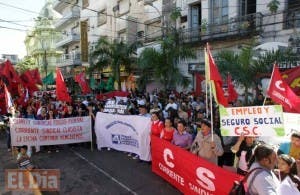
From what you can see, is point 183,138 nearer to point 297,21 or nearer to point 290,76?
point 290,76

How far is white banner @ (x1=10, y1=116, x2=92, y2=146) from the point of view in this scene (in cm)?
963

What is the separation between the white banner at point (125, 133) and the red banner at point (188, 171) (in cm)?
106

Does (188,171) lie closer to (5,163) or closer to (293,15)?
(5,163)

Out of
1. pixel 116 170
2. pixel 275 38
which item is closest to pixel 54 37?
pixel 275 38

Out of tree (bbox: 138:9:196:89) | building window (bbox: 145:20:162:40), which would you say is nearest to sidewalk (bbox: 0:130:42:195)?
tree (bbox: 138:9:196:89)

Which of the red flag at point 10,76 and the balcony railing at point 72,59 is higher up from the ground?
the balcony railing at point 72,59

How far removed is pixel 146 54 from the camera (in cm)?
1667

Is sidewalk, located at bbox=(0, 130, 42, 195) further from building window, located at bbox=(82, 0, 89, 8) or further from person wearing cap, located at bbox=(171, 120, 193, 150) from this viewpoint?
building window, located at bbox=(82, 0, 89, 8)

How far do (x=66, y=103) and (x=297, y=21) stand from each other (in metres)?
10.1

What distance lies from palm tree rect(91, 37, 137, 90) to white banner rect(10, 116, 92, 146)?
10799 mm

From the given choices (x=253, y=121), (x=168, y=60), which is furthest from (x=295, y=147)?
(x=168, y=60)

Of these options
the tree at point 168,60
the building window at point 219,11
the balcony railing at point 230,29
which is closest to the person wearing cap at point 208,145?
the tree at point 168,60

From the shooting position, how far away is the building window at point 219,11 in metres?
17.5

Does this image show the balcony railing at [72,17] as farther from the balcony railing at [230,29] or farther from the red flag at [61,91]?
the red flag at [61,91]
